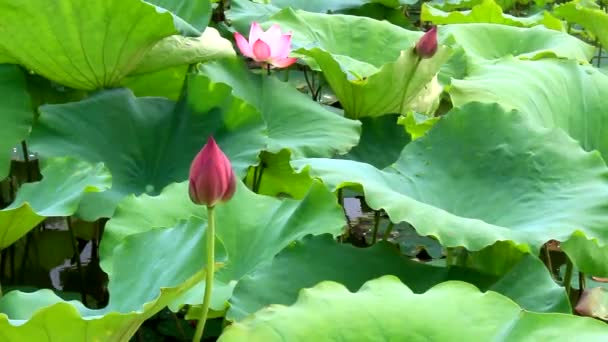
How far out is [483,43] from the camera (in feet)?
6.81

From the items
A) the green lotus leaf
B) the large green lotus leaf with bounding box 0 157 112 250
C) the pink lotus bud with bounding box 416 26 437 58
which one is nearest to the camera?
the large green lotus leaf with bounding box 0 157 112 250

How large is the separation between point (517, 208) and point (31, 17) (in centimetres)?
77

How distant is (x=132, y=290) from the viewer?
0.94m

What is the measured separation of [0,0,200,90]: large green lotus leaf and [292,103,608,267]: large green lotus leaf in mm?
365

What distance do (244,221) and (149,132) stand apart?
1.23ft

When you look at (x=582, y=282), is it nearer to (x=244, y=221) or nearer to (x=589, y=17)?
→ (x=244, y=221)

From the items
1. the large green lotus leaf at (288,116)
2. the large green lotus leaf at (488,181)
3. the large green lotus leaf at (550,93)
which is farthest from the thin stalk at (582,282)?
the large green lotus leaf at (288,116)

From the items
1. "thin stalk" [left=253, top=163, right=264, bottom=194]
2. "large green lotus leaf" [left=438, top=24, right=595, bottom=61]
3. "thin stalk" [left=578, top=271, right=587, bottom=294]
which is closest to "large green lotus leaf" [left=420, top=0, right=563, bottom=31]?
"large green lotus leaf" [left=438, top=24, right=595, bottom=61]

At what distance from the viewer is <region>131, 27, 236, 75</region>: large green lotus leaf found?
154 cm

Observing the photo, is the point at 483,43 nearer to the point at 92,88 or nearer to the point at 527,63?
the point at 527,63

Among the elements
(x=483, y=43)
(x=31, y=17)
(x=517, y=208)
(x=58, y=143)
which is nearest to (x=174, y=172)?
(x=58, y=143)

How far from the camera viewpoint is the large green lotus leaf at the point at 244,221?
43.8 inches

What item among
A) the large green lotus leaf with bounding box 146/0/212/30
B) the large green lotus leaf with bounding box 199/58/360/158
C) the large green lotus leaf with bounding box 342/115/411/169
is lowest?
the large green lotus leaf with bounding box 342/115/411/169

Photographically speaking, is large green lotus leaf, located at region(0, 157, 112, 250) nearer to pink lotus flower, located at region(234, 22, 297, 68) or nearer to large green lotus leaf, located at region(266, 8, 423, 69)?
pink lotus flower, located at region(234, 22, 297, 68)
